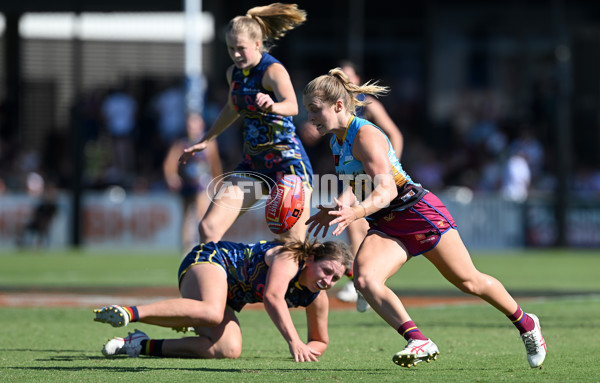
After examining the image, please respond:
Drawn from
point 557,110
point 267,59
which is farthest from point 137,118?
point 267,59

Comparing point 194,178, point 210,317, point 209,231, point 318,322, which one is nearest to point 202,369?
point 210,317

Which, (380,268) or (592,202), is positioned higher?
(380,268)

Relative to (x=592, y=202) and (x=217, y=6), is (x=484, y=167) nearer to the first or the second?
(x=592, y=202)

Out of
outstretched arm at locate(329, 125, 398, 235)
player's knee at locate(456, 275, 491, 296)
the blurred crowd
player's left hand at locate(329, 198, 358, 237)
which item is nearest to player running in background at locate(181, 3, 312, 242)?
outstretched arm at locate(329, 125, 398, 235)

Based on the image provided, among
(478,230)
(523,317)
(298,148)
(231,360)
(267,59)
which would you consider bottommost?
(478,230)

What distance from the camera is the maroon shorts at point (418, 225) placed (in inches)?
223

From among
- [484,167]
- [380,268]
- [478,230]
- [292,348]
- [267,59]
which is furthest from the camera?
[484,167]

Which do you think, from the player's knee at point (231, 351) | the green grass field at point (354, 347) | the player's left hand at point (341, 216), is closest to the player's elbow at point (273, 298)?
the green grass field at point (354, 347)

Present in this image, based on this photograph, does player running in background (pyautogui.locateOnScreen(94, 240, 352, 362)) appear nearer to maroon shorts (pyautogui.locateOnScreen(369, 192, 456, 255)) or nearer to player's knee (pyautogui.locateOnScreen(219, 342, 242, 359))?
player's knee (pyautogui.locateOnScreen(219, 342, 242, 359))

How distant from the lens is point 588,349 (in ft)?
21.4

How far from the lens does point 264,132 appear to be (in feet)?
24.4

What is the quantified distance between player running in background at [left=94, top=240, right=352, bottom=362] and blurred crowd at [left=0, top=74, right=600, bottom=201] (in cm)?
1436

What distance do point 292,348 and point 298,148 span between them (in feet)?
6.64

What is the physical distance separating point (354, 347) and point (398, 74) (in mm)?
19846
